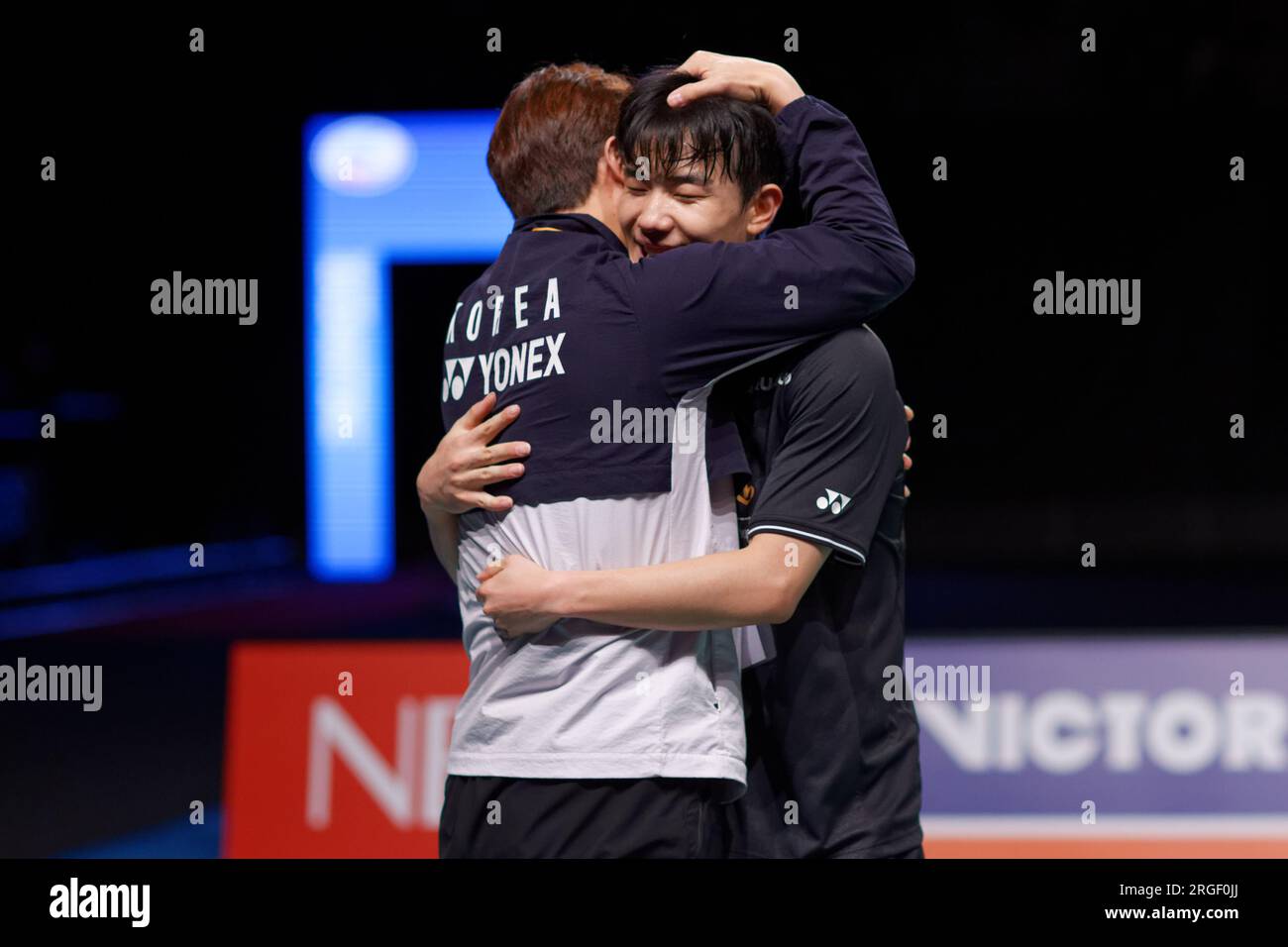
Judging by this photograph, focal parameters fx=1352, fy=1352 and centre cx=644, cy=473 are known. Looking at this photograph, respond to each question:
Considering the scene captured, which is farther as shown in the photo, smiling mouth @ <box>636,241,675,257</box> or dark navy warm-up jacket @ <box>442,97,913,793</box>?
smiling mouth @ <box>636,241,675,257</box>

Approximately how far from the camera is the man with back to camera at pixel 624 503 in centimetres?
183

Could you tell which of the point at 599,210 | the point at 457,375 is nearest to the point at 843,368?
the point at 599,210

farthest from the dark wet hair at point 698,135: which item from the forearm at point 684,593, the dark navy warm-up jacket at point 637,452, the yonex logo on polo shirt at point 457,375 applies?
the forearm at point 684,593

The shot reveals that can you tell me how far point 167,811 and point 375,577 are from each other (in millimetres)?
2438

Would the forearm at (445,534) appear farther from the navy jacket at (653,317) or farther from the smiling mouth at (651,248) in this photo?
the smiling mouth at (651,248)

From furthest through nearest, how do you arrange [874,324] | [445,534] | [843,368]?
[874,324] → [445,534] → [843,368]

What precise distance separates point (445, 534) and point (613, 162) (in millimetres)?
641

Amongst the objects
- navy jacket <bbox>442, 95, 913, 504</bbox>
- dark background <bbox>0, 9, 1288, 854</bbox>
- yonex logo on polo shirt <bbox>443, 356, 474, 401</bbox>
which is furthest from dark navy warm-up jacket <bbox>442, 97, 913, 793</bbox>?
dark background <bbox>0, 9, 1288, 854</bbox>

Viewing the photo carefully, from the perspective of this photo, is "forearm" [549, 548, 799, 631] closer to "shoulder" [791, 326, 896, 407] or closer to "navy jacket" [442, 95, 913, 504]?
"navy jacket" [442, 95, 913, 504]

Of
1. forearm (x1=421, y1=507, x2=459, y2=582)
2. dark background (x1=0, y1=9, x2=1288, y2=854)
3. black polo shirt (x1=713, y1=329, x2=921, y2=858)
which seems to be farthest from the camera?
dark background (x1=0, y1=9, x2=1288, y2=854)

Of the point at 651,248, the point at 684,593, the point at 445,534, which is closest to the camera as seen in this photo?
the point at 684,593

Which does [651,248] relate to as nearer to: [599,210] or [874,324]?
[599,210]

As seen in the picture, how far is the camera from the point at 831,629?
1972mm

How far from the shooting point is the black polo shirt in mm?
1895
